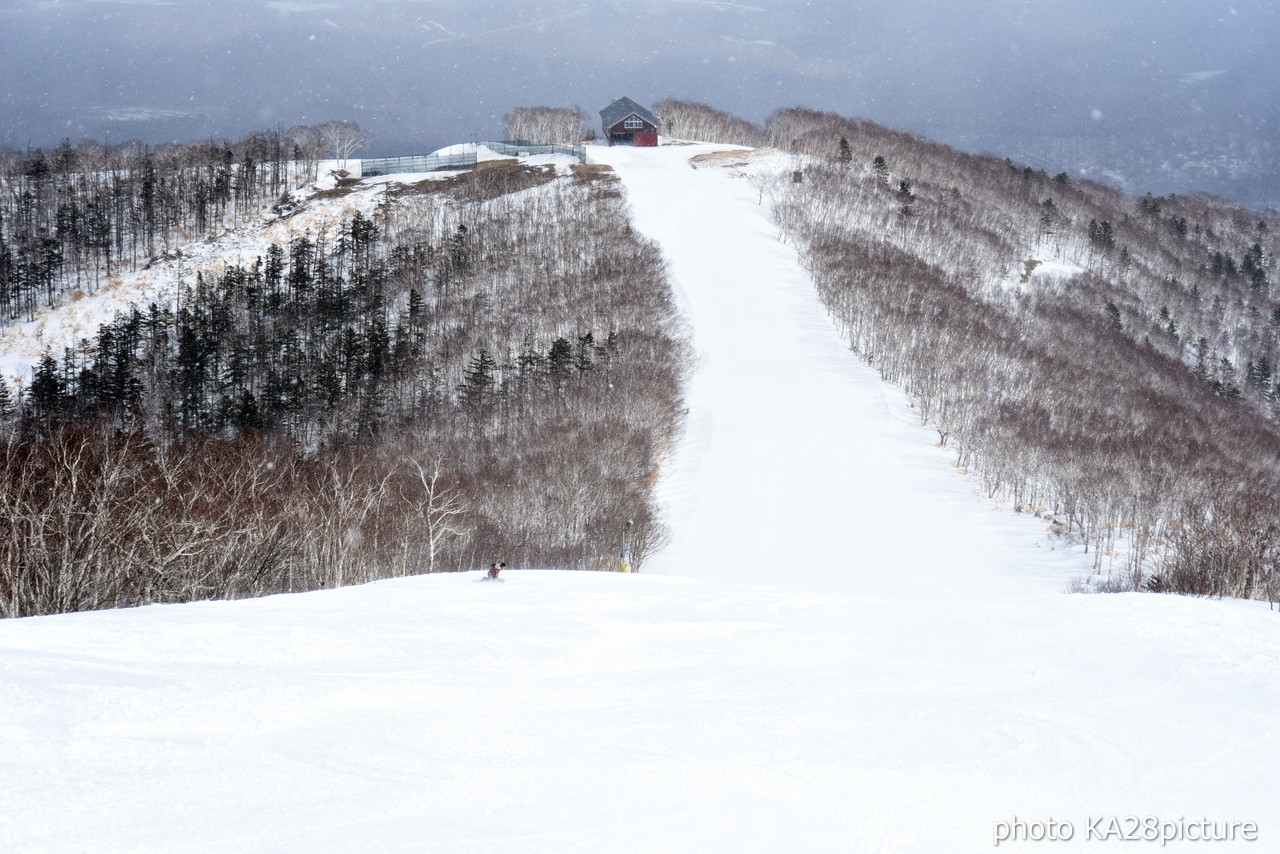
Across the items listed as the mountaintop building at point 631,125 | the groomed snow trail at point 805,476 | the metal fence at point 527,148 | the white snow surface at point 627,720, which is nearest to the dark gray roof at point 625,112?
the mountaintop building at point 631,125

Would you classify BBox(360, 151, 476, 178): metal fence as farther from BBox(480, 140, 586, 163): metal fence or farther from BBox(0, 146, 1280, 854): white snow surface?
BBox(0, 146, 1280, 854): white snow surface

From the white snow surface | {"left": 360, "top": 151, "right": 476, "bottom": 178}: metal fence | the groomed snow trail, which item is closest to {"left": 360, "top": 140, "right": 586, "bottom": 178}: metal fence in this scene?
{"left": 360, "top": 151, "right": 476, "bottom": 178}: metal fence

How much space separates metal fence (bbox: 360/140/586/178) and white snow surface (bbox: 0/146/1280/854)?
112874mm

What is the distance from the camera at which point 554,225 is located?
91.7 meters

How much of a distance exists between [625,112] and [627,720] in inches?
4819

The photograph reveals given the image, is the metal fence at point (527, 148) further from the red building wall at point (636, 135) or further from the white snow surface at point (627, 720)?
the white snow surface at point (627, 720)

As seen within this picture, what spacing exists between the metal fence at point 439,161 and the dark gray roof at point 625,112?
8102 millimetres

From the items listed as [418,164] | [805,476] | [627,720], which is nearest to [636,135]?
[418,164]

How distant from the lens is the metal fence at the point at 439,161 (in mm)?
116688

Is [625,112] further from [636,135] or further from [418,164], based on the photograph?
[418,164]

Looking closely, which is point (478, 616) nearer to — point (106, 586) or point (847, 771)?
point (847, 771)

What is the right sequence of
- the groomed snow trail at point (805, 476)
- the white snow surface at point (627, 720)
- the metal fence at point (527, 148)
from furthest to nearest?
the metal fence at point (527, 148) < the groomed snow trail at point (805, 476) < the white snow surface at point (627, 720)

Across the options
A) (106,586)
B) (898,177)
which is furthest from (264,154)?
(106,586)

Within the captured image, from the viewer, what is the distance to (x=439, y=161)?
391 feet
